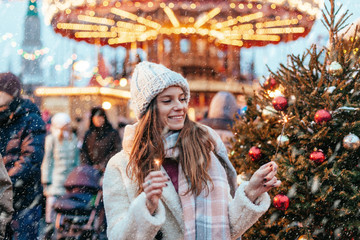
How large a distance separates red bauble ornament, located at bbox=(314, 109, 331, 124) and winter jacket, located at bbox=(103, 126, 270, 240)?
3.94ft

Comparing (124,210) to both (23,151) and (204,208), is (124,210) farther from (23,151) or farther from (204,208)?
(23,151)

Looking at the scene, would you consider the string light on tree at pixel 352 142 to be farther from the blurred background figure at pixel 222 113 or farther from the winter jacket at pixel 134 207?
the blurred background figure at pixel 222 113

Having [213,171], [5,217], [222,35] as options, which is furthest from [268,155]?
[222,35]

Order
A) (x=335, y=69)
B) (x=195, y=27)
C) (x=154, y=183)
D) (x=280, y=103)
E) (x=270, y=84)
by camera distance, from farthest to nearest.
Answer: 1. (x=195, y=27)
2. (x=270, y=84)
3. (x=280, y=103)
4. (x=335, y=69)
5. (x=154, y=183)

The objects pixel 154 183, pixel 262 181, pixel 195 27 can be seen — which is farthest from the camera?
pixel 195 27

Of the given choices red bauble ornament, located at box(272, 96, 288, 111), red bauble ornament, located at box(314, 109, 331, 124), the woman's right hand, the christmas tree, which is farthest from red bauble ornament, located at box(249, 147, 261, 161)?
the woman's right hand

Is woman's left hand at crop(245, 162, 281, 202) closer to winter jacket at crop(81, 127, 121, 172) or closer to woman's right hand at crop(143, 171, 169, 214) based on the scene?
woman's right hand at crop(143, 171, 169, 214)

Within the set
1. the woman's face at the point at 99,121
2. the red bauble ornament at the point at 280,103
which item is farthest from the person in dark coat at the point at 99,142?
the red bauble ornament at the point at 280,103

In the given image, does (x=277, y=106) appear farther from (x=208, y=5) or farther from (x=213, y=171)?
(x=208, y=5)

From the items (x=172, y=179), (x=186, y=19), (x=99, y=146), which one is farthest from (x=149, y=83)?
(x=186, y=19)

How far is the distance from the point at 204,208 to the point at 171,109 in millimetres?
507

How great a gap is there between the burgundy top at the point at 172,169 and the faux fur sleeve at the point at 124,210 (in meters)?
0.19

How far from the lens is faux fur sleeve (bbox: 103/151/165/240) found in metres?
1.88

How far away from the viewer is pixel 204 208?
207cm
